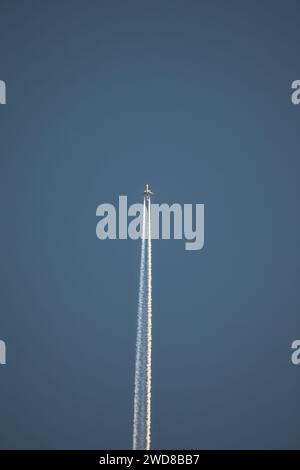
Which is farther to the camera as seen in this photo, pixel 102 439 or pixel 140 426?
pixel 102 439

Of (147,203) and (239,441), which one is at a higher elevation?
(147,203)
